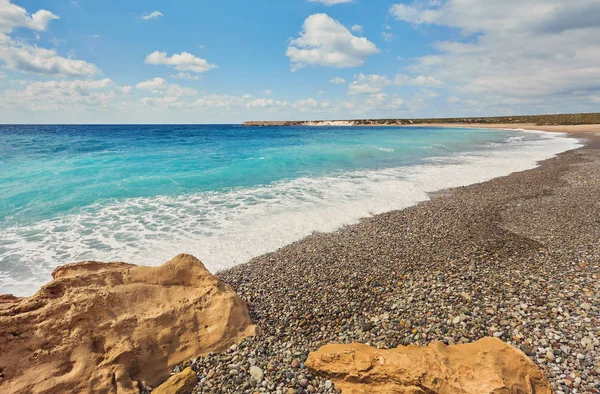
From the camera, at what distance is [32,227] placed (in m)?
10.8

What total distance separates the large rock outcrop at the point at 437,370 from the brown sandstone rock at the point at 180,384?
68.3 inches

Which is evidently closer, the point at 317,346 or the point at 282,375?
the point at 282,375

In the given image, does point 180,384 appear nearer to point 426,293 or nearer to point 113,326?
point 113,326

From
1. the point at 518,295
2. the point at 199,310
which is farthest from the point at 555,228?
the point at 199,310

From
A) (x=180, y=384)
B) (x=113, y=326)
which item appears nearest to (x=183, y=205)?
(x=113, y=326)

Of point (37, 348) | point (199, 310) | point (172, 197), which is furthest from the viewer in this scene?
point (172, 197)

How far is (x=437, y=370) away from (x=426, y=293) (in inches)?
92.6

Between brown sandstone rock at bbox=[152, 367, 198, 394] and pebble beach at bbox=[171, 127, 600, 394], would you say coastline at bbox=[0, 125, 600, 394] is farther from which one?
brown sandstone rock at bbox=[152, 367, 198, 394]

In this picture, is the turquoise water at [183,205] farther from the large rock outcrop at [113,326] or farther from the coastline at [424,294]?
the large rock outcrop at [113,326]

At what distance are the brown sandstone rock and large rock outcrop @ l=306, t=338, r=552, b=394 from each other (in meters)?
1.74

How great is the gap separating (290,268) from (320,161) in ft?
73.0

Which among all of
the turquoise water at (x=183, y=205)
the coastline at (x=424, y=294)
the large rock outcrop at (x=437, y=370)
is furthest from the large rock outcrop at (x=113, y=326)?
the turquoise water at (x=183, y=205)

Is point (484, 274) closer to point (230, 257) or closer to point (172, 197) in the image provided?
point (230, 257)

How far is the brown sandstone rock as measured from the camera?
4074mm
